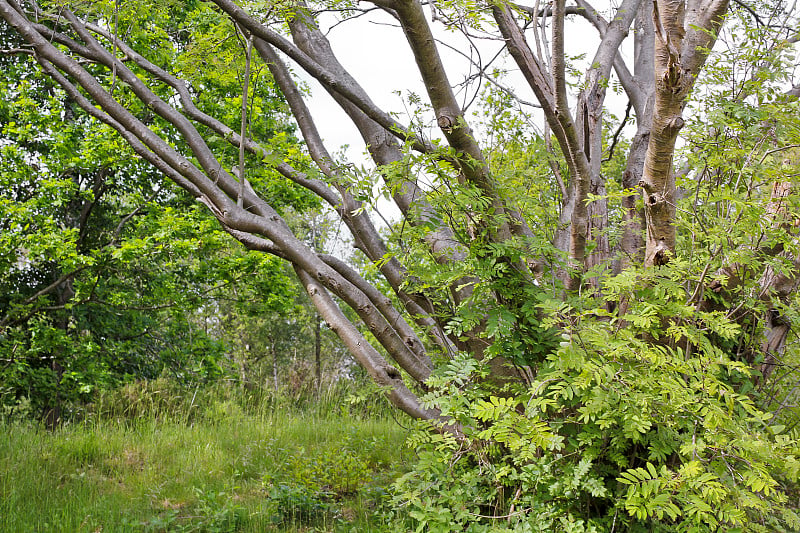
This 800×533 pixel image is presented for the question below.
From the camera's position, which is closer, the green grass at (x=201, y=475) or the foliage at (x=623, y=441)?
the foliage at (x=623, y=441)

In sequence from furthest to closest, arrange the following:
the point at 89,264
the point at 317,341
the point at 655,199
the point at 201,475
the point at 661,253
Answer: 1. the point at 317,341
2. the point at 89,264
3. the point at 201,475
4. the point at 661,253
5. the point at 655,199

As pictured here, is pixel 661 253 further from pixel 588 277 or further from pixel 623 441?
pixel 623 441

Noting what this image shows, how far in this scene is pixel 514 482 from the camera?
2.69m

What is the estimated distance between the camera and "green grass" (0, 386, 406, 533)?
391 centimetres

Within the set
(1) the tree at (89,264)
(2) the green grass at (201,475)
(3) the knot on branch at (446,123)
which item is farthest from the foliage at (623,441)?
(1) the tree at (89,264)

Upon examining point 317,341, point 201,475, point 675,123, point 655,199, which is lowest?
point 201,475

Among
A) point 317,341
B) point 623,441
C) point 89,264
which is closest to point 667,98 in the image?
point 623,441

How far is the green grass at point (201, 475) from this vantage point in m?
3.91

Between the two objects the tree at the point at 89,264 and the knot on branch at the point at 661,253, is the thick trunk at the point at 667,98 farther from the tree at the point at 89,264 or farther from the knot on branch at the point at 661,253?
the tree at the point at 89,264

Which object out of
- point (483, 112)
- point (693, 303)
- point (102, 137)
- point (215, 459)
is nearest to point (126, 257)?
point (102, 137)

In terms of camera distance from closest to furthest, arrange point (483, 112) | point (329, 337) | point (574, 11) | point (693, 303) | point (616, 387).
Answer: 1. point (616, 387)
2. point (693, 303)
3. point (574, 11)
4. point (483, 112)
5. point (329, 337)

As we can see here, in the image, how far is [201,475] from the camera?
4895 mm

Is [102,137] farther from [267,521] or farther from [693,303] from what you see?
[693,303]

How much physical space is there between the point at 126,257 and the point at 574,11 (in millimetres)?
6150
